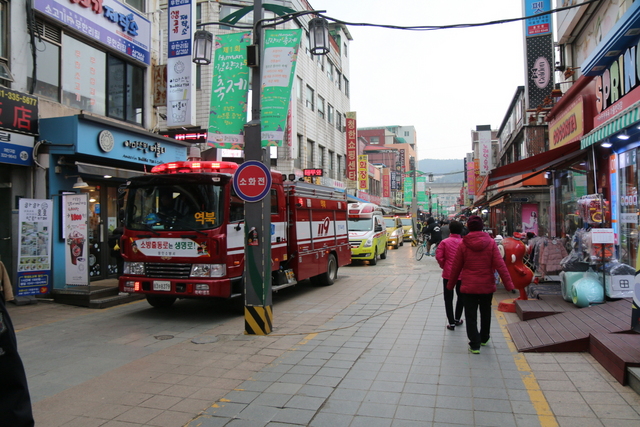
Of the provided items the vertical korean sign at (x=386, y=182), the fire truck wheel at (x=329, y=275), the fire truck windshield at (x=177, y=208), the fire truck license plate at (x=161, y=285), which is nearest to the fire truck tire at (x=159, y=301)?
the fire truck license plate at (x=161, y=285)

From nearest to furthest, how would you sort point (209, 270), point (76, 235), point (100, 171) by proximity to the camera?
1. point (209, 270)
2. point (76, 235)
3. point (100, 171)

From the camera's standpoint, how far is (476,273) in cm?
604

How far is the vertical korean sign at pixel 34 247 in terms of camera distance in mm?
9258

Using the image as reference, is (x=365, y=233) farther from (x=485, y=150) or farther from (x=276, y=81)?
(x=485, y=150)

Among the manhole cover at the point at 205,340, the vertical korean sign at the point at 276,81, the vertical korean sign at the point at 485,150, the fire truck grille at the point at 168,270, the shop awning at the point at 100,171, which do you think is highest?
the vertical korean sign at the point at 485,150

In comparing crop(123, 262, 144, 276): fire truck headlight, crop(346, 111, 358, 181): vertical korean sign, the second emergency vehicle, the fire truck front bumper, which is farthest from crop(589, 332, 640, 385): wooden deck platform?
crop(346, 111, 358, 181): vertical korean sign

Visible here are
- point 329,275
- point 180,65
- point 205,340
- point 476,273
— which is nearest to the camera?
point 476,273

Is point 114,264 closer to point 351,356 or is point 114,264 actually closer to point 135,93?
point 135,93

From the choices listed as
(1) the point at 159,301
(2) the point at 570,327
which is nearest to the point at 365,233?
(1) the point at 159,301

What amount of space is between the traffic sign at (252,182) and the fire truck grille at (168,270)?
206 centimetres

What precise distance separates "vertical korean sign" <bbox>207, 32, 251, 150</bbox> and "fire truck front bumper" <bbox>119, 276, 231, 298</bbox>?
2.38 meters

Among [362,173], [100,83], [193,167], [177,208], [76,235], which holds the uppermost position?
[362,173]

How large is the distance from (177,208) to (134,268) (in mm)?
1425

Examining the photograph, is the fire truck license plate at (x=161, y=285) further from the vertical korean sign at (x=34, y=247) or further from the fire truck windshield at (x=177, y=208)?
the vertical korean sign at (x=34, y=247)
